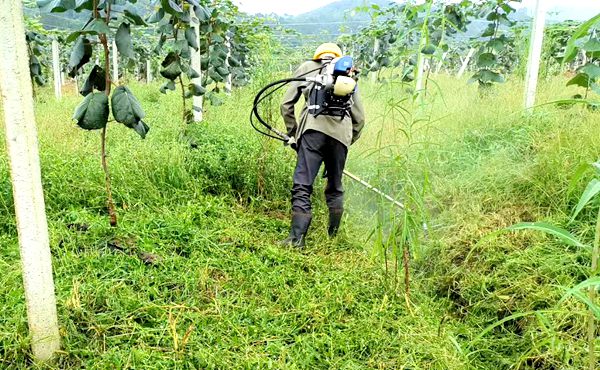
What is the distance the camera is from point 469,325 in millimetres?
2615

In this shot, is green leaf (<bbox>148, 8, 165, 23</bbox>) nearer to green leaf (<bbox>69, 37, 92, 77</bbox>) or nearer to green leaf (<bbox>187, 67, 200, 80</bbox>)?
green leaf (<bbox>187, 67, 200, 80</bbox>)

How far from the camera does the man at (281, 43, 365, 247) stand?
3447mm

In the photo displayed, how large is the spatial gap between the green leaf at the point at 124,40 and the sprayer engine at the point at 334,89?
4.12ft

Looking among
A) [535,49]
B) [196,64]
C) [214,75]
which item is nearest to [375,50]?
[214,75]

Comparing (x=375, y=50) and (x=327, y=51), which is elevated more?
(x=327, y=51)

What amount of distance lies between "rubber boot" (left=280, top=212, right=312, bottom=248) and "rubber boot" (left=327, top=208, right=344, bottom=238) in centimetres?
31

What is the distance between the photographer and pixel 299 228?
135 inches

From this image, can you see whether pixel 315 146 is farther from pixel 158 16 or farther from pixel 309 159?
pixel 158 16

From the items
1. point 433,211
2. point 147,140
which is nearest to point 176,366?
point 433,211

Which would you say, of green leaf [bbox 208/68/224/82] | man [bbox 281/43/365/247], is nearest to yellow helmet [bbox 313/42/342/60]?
man [bbox 281/43/365/247]

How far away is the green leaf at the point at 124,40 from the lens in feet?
8.99

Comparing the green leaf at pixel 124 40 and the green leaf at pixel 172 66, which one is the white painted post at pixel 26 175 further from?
the green leaf at pixel 172 66

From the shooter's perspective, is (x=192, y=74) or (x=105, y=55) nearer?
(x=105, y=55)

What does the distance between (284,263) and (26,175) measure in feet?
6.02
